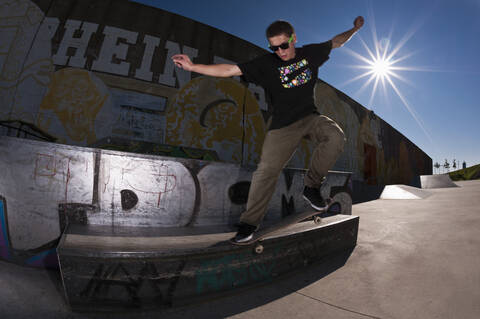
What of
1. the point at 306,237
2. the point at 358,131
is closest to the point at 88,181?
the point at 306,237

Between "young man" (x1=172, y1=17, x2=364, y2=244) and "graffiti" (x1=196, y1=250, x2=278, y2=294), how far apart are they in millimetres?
223

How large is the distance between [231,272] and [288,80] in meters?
2.11

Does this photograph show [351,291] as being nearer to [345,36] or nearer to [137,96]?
[345,36]

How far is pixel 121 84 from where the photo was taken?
814cm

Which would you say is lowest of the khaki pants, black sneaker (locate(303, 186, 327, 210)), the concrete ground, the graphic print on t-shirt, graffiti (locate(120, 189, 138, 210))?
the concrete ground

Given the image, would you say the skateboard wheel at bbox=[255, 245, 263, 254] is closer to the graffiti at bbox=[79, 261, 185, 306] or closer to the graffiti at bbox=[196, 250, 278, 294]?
the graffiti at bbox=[196, 250, 278, 294]

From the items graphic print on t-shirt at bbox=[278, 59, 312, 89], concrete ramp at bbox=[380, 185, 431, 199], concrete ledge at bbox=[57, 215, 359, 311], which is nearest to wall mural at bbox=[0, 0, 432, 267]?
concrete ledge at bbox=[57, 215, 359, 311]

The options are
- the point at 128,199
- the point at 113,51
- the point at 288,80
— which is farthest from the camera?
the point at 113,51

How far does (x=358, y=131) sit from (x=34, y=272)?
21.3 m

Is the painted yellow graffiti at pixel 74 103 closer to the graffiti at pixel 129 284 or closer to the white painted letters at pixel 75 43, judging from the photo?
the white painted letters at pixel 75 43

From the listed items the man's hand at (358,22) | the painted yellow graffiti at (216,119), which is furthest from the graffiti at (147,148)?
the man's hand at (358,22)

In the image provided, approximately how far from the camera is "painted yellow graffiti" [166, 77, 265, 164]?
8.88 m

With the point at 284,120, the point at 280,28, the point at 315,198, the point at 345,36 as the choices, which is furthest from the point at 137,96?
the point at 315,198

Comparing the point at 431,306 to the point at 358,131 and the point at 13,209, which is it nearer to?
the point at 13,209
